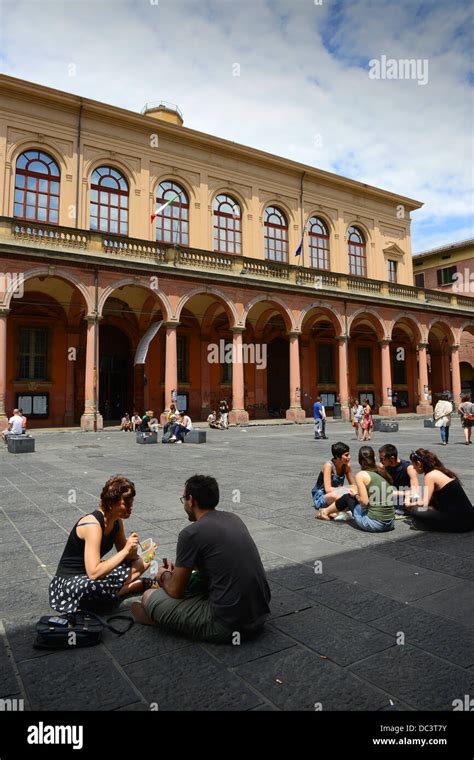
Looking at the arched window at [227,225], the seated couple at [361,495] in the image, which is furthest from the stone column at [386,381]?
the seated couple at [361,495]

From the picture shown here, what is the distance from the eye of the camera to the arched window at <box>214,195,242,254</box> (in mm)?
27750

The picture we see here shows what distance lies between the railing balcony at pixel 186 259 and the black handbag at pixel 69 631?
19077 millimetres

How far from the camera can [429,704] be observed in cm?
239

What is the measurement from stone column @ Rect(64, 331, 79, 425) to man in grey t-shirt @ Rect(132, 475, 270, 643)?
2212 cm

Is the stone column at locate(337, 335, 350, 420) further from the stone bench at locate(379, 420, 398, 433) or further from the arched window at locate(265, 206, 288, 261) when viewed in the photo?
the stone bench at locate(379, 420, 398, 433)

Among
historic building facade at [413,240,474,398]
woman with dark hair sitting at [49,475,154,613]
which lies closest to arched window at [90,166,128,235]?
woman with dark hair sitting at [49,475,154,613]

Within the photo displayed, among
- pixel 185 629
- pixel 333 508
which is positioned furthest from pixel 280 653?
pixel 333 508

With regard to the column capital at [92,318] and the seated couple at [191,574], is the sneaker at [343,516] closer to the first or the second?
the seated couple at [191,574]

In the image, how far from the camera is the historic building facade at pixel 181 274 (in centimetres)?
2178

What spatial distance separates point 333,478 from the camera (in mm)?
6551

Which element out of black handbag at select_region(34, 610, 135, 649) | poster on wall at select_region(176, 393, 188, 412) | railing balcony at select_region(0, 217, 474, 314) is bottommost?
black handbag at select_region(34, 610, 135, 649)

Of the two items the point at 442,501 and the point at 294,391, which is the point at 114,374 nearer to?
the point at 294,391

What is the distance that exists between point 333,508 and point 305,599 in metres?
2.43
